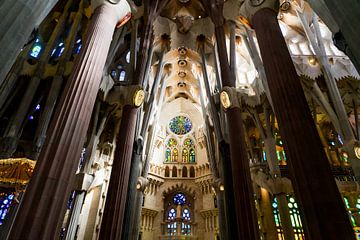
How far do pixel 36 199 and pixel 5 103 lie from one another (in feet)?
34.5

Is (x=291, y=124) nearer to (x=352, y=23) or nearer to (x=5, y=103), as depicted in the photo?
(x=352, y=23)

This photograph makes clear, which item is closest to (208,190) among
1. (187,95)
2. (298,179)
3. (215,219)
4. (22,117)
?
(215,219)

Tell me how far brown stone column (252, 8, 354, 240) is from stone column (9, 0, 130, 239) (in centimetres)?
438

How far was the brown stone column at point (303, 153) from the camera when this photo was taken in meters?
3.68

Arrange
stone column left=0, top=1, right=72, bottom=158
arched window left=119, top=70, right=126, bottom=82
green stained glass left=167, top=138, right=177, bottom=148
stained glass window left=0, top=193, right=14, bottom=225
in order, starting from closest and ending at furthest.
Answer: stone column left=0, top=1, right=72, bottom=158
stained glass window left=0, top=193, right=14, bottom=225
arched window left=119, top=70, right=126, bottom=82
green stained glass left=167, top=138, right=177, bottom=148

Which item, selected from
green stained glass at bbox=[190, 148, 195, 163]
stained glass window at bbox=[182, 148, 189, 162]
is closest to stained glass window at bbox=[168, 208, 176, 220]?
stained glass window at bbox=[182, 148, 189, 162]

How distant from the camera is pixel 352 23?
137 inches

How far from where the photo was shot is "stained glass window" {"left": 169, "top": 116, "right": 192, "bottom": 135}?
2620cm

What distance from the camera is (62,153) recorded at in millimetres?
4055

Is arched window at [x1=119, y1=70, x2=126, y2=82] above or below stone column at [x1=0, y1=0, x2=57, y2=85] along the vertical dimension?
above

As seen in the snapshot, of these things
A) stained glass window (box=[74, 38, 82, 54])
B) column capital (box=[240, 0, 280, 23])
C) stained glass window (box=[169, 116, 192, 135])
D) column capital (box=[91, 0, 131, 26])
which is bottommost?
column capital (box=[91, 0, 131, 26])

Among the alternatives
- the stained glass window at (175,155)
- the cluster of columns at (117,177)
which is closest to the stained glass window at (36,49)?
the cluster of columns at (117,177)

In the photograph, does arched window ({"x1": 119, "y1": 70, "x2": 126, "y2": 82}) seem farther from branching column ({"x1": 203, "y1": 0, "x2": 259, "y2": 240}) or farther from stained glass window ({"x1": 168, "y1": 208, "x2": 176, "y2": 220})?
stained glass window ({"x1": 168, "y1": 208, "x2": 176, "y2": 220})

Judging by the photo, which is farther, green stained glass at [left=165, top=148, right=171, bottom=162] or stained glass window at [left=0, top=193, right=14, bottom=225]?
green stained glass at [left=165, top=148, right=171, bottom=162]
